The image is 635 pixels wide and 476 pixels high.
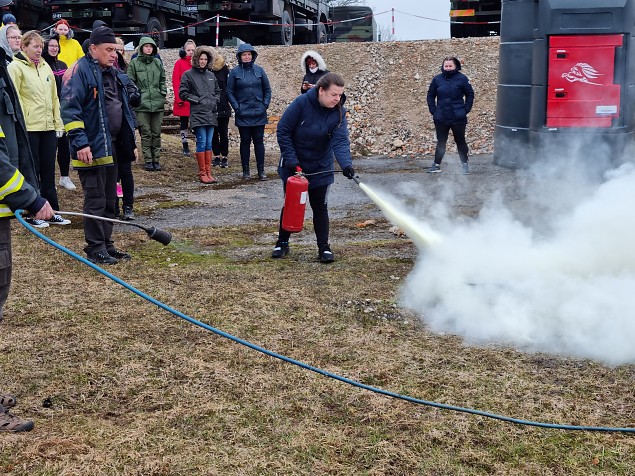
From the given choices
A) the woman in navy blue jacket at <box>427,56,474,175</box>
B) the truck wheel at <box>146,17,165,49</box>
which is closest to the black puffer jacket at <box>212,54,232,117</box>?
→ the woman in navy blue jacket at <box>427,56,474,175</box>

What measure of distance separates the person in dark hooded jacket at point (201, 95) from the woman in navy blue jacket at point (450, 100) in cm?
370

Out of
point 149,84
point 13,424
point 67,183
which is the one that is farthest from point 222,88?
point 13,424

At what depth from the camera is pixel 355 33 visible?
92.1ft

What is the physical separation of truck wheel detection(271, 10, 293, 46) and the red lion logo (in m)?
13.5

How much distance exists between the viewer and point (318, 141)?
6434 millimetres

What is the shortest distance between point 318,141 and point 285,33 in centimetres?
1783

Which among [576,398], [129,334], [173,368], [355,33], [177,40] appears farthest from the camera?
[355,33]

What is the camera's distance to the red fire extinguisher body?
Answer: 6.34 meters

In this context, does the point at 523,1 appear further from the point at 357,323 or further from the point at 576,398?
the point at 576,398

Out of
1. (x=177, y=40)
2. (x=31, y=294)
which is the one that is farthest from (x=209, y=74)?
(x=177, y=40)

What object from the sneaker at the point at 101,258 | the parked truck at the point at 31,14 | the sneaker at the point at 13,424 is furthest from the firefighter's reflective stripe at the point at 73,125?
the parked truck at the point at 31,14

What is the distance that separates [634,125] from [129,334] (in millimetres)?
9193

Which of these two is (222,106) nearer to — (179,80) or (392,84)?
(179,80)

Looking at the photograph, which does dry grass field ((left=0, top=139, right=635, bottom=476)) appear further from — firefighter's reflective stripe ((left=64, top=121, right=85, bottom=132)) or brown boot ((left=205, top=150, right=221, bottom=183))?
brown boot ((left=205, top=150, right=221, bottom=183))
